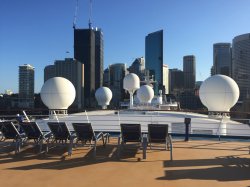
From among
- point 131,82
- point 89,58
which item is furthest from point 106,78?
point 131,82

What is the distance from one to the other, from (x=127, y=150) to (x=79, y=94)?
113649mm

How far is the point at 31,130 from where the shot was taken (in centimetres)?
799

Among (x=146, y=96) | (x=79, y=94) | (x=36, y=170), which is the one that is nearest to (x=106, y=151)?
(x=36, y=170)

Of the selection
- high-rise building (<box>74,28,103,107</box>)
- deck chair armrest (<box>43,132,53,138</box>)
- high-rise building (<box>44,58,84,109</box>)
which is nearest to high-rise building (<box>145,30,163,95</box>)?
high-rise building (<box>74,28,103,107</box>)

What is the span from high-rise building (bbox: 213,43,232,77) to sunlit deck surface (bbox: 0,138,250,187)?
135 m

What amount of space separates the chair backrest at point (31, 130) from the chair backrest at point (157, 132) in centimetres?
271

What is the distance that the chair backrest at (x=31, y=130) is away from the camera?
783 cm

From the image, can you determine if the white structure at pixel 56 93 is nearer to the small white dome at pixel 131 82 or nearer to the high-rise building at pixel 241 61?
the small white dome at pixel 131 82

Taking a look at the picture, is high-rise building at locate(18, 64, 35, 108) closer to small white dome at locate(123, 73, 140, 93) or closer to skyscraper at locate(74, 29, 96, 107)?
skyscraper at locate(74, 29, 96, 107)

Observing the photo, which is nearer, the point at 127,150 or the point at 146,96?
the point at 127,150

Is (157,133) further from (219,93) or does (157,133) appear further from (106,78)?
(106,78)

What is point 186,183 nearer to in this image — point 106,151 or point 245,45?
point 106,151

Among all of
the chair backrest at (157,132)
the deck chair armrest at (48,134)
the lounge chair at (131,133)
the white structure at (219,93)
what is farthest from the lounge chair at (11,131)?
the white structure at (219,93)

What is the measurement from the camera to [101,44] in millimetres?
164375
